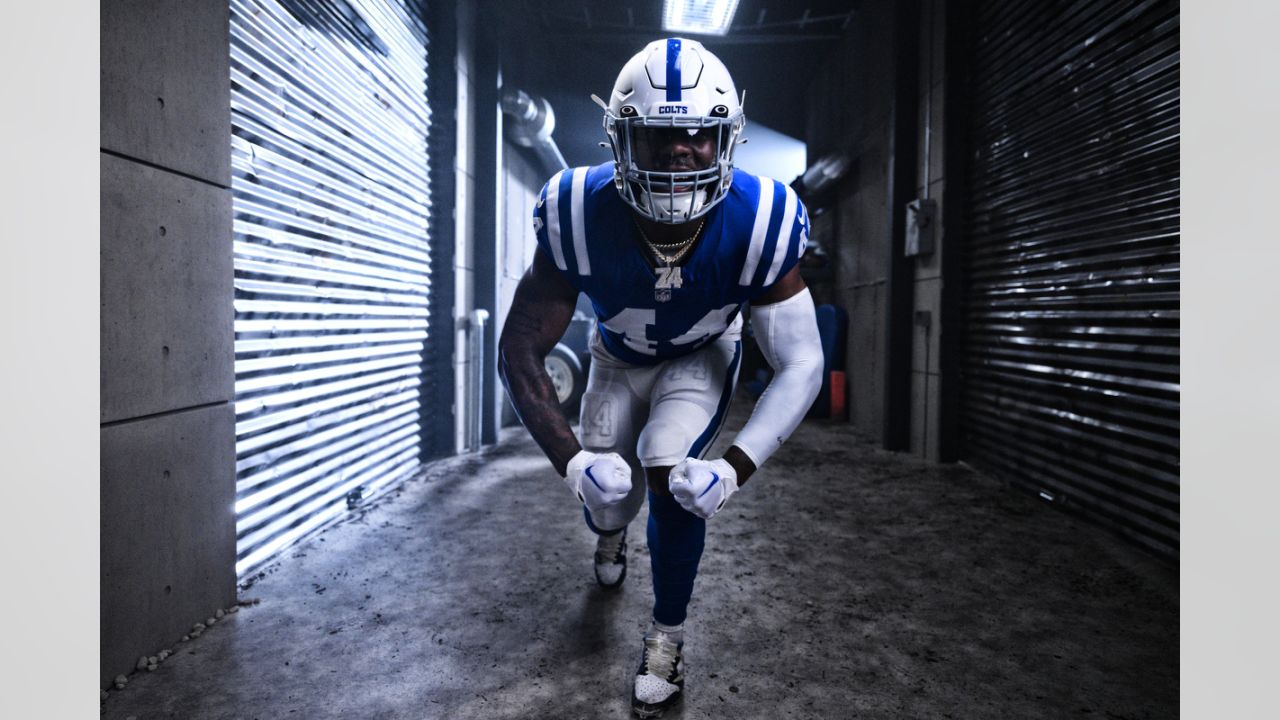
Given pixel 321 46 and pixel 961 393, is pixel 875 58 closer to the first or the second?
pixel 961 393

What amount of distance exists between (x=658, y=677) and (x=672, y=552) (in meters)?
0.37

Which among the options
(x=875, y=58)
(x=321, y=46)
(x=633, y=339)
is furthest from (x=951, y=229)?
(x=321, y=46)

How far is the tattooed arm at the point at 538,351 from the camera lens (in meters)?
2.05

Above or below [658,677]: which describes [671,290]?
above

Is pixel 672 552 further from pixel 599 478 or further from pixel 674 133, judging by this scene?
pixel 674 133

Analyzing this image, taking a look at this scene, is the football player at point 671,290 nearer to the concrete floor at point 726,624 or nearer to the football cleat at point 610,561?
the concrete floor at point 726,624

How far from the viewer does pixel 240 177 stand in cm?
280

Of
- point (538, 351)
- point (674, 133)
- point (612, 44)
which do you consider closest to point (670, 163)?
point (674, 133)

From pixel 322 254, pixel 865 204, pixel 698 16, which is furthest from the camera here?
pixel 865 204

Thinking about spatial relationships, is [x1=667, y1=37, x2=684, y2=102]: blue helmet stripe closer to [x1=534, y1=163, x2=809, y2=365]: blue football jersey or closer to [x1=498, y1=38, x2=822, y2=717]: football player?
[x1=498, y1=38, x2=822, y2=717]: football player

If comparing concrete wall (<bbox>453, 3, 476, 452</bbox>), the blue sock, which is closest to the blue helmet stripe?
the blue sock

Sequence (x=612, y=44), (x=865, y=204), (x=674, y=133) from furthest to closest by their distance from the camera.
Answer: (x=612, y=44) → (x=865, y=204) → (x=674, y=133)

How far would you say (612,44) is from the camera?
7.99 m
